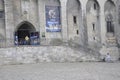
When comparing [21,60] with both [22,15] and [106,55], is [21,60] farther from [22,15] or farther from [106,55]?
[106,55]

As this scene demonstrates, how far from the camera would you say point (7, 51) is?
85.9 feet

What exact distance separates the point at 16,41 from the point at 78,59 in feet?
21.7

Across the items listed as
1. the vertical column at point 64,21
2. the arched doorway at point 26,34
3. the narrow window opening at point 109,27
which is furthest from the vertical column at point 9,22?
the narrow window opening at point 109,27

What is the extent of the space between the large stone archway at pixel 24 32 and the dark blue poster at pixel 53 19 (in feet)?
5.71

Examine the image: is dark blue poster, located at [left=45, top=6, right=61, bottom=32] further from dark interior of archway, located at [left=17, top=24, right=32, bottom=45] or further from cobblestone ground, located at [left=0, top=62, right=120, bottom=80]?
cobblestone ground, located at [left=0, top=62, right=120, bottom=80]

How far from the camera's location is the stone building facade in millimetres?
29141

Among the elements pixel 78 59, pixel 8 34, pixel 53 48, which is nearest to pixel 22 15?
pixel 8 34

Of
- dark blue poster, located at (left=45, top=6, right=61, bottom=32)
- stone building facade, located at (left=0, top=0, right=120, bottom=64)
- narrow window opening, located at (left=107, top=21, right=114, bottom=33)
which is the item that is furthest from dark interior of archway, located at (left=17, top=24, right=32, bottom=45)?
narrow window opening, located at (left=107, top=21, right=114, bottom=33)

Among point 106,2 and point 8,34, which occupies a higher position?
point 106,2

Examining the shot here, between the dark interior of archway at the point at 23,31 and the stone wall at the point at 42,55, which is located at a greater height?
the dark interior of archway at the point at 23,31

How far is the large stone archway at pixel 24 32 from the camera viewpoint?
3072 cm

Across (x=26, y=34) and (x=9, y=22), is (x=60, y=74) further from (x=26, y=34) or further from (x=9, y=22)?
(x=26, y=34)

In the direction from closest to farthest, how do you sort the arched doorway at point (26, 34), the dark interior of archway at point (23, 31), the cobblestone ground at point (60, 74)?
the cobblestone ground at point (60, 74) → the arched doorway at point (26, 34) → the dark interior of archway at point (23, 31)

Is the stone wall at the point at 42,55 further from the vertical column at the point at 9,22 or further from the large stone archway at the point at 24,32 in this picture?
the large stone archway at the point at 24,32
